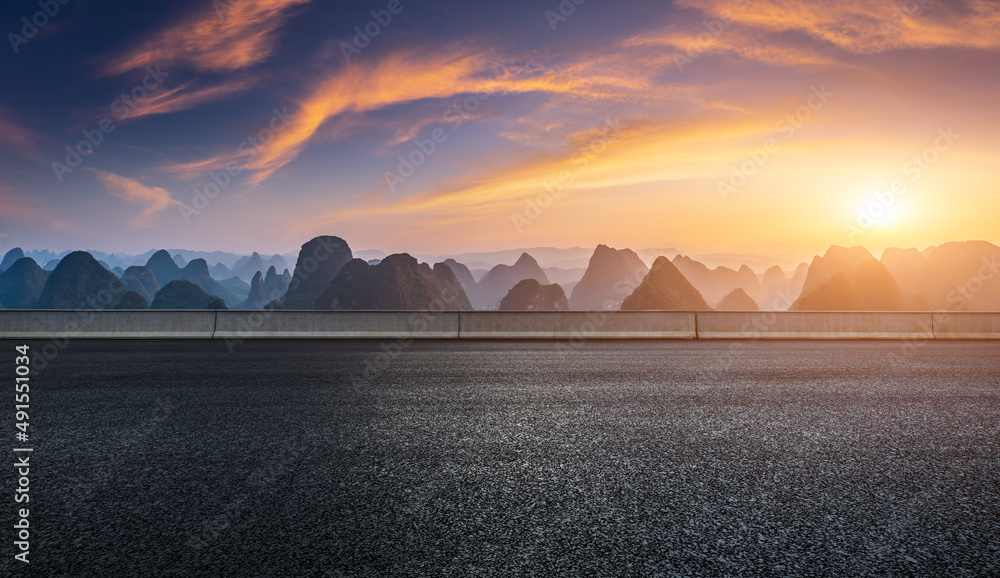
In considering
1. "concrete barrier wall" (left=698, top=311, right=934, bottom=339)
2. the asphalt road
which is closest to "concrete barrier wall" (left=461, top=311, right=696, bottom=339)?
"concrete barrier wall" (left=698, top=311, right=934, bottom=339)

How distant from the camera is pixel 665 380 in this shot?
9672mm

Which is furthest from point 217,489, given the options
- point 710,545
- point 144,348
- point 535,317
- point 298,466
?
point 535,317

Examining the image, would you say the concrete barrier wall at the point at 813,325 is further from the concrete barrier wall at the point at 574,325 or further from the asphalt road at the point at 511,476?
the asphalt road at the point at 511,476

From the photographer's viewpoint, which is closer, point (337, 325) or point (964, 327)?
point (337, 325)

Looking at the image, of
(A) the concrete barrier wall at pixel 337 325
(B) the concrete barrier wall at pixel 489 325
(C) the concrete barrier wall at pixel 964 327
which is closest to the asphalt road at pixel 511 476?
(A) the concrete barrier wall at pixel 337 325

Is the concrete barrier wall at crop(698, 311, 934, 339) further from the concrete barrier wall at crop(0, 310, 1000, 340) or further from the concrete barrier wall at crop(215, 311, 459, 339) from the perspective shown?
the concrete barrier wall at crop(215, 311, 459, 339)

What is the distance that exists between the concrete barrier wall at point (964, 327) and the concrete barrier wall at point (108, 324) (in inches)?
879

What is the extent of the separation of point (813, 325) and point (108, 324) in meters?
21.4

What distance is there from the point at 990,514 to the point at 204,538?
5.14 m

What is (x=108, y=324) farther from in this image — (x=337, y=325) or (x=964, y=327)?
(x=964, y=327)

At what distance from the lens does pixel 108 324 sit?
671 inches

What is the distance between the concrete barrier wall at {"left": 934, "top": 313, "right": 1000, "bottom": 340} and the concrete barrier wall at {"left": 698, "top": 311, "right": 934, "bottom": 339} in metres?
0.28

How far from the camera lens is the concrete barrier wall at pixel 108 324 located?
54.6 ft

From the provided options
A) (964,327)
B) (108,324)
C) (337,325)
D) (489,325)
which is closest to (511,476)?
(489,325)
